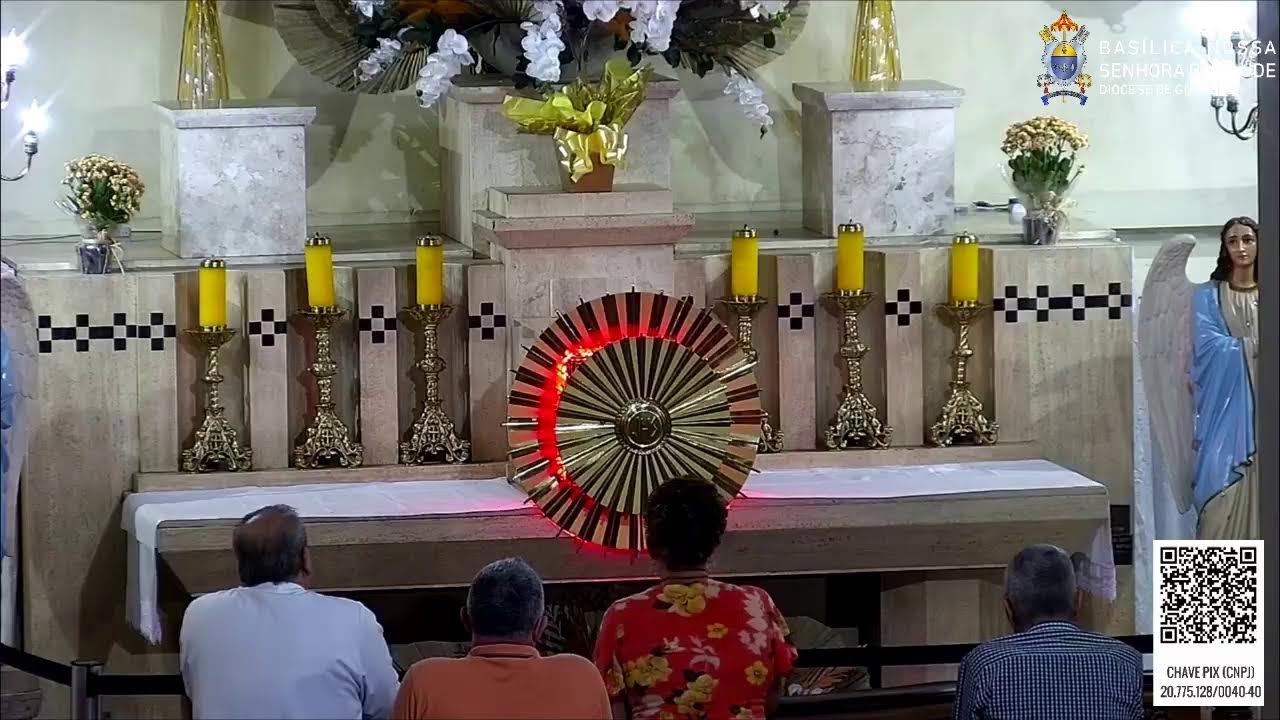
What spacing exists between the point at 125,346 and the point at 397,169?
1541 mm

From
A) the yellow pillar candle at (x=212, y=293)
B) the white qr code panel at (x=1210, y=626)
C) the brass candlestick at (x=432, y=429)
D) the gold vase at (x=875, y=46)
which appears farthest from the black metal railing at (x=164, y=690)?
the gold vase at (x=875, y=46)

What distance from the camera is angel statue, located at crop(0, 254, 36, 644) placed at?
18.5 ft

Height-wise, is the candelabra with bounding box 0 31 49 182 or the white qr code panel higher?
the candelabra with bounding box 0 31 49 182

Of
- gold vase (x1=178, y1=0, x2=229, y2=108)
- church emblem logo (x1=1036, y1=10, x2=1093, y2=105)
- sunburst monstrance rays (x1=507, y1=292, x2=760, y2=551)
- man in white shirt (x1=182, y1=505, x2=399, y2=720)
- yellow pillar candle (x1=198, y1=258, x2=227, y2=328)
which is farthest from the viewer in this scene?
church emblem logo (x1=1036, y1=10, x2=1093, y2=105)

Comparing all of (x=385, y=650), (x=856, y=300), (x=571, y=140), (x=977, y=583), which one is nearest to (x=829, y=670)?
(x=977, y=583)

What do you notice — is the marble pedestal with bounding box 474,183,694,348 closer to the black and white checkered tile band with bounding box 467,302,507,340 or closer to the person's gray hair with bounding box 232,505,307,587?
the black and white checkered tile band with bounding box 467,302,507,340

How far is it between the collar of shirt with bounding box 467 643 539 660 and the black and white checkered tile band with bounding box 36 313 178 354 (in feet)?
8.14

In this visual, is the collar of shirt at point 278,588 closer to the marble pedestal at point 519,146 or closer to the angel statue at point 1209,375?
the marble pedestal at point 519,146

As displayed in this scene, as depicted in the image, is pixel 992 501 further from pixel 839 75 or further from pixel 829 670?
pixel 839 75

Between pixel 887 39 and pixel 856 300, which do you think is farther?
pixel 887 39

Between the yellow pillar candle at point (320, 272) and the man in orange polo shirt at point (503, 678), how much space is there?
7.49ft

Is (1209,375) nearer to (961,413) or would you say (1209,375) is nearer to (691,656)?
(961,413)

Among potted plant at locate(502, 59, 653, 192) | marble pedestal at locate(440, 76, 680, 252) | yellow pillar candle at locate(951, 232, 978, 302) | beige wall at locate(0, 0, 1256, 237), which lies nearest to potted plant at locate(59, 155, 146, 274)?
beige wall at locate(0, 0, 1256, 237)

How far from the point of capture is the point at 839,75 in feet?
26.8
